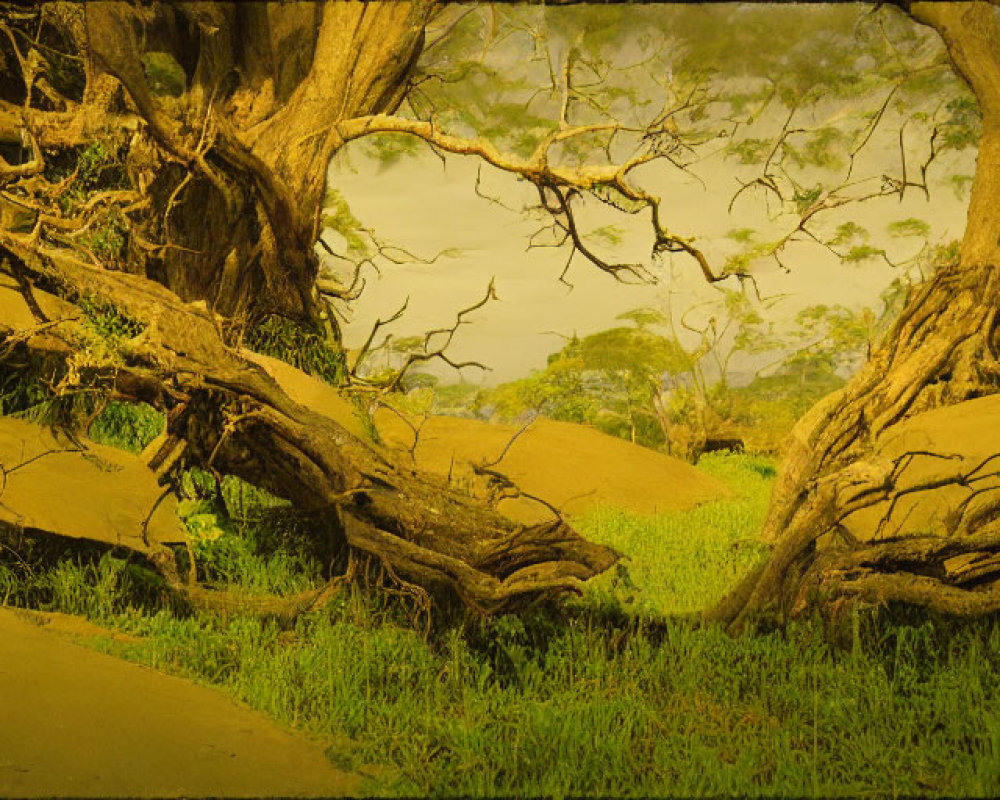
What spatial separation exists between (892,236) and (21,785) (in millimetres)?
24807

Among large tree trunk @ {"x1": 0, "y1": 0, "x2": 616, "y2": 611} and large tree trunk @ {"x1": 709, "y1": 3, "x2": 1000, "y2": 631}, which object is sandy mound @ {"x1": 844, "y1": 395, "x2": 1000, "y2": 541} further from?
large tree trunk @ {"x1": 0, "y1": 0, "x2": 616, "y2": 611}

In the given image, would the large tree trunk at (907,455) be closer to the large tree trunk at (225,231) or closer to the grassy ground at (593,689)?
the grassy ground at (593,689)

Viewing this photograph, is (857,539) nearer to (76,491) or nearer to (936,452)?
(936,452)

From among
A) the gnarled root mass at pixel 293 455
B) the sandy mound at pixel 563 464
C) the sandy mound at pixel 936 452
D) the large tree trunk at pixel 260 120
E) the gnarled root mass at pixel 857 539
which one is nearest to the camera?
the gnarled root mass at pixel 857 539

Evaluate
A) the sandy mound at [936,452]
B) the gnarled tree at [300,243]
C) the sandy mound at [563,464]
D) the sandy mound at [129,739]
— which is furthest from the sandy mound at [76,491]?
the sandy mound at [936,452]

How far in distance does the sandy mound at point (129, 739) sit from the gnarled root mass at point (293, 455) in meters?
1.40

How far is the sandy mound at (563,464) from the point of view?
9883 millimetres

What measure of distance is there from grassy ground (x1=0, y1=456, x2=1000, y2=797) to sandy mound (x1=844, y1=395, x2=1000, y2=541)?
229cm

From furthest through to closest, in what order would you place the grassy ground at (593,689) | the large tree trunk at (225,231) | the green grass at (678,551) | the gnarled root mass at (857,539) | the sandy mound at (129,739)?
the green grass at (678,551) → the large tree trunk at (225,231) → the gnarled root mass at (857,539) → the grassy ground at (593,689) → the sandy mound at (129,739)

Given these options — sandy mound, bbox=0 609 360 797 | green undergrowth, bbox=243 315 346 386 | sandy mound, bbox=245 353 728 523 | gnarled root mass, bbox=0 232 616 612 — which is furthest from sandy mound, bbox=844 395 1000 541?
green undergrowth, bbox=243 315 346 386

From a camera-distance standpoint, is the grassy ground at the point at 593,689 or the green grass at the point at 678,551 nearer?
the grassy ground at the point at 593,689

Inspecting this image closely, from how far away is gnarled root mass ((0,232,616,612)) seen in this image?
5137mm

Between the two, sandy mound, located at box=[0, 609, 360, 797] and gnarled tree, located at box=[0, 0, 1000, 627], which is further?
gnarled tree, located at box=[0, 0, 1000, 627]

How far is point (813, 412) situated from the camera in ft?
25.9
